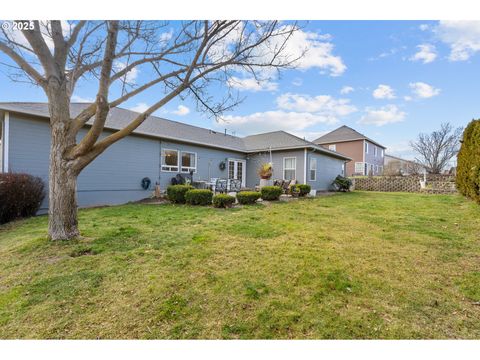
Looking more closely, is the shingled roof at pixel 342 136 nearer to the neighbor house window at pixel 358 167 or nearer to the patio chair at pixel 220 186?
the neighbor house window at pixel 358 167

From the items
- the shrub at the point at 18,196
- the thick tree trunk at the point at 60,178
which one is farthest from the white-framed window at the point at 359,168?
the thick tree trunk at the point at 60,178

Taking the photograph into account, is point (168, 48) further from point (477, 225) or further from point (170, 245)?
point (477, 225)

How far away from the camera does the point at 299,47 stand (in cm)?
502

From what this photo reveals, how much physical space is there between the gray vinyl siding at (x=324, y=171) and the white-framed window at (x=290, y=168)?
2.62ft

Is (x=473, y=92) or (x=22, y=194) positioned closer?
(x=473, y=92)

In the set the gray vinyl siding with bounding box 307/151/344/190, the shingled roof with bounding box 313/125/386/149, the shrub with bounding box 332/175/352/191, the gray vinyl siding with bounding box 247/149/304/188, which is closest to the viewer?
the gray vinyl siding with bounding box 247/149/304/188

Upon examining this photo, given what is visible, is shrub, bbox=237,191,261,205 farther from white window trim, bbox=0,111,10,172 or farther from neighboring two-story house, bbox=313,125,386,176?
neighboring two-story house, bbox=313,125,386,176

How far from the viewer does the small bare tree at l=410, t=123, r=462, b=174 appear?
24.0 m

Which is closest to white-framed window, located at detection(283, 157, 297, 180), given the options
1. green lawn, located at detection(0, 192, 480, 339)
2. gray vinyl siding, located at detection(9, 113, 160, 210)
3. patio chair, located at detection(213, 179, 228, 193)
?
patio chair, located at detection(213, 179, 228, 193)

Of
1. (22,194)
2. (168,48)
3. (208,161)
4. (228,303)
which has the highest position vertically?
(168,48)

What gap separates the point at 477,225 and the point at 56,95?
29.6ft

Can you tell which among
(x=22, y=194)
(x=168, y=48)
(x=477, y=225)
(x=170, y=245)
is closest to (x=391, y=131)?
(x=477, y=225)

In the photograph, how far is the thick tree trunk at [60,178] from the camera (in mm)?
4145

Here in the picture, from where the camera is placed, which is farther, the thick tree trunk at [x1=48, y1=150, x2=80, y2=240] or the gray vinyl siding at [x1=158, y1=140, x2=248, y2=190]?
the gray vinyl siding at [x1=158, y1=140, x2=248, y2=190]
